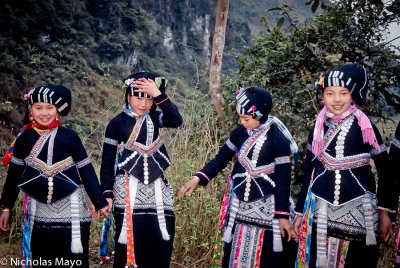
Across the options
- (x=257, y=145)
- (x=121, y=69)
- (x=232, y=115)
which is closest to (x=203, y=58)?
(x=121, y=69)

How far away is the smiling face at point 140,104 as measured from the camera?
3.32 m

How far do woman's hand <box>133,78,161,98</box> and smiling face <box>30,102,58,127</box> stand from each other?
2.09 ft

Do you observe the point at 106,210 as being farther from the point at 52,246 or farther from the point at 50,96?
the point at 50,96

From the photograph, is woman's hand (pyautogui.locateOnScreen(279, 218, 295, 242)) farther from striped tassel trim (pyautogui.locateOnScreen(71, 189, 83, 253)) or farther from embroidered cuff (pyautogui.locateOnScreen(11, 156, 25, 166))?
embroidered cuff (pyautogui.locateOnScreen(11, 156, 25, 166))

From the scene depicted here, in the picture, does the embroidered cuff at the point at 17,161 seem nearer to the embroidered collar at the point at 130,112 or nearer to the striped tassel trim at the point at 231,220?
the embroidered collar at the point at 130,112

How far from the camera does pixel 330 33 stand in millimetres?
4695

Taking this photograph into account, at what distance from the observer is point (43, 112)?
315cm

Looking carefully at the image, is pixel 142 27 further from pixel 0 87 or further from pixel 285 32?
pixel 285 32

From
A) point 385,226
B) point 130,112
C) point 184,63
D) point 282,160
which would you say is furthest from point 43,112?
point 184,63

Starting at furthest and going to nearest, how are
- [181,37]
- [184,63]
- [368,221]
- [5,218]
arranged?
[181,37] < [184,63] < [5,218] < [368,221]

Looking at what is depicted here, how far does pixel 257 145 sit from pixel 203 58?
2753cm

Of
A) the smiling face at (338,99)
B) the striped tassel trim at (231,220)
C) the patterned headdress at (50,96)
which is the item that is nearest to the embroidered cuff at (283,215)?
the striped tassel trim at (231,220)

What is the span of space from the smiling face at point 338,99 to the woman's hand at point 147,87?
1252 millimetres

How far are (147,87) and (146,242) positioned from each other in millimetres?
1204
